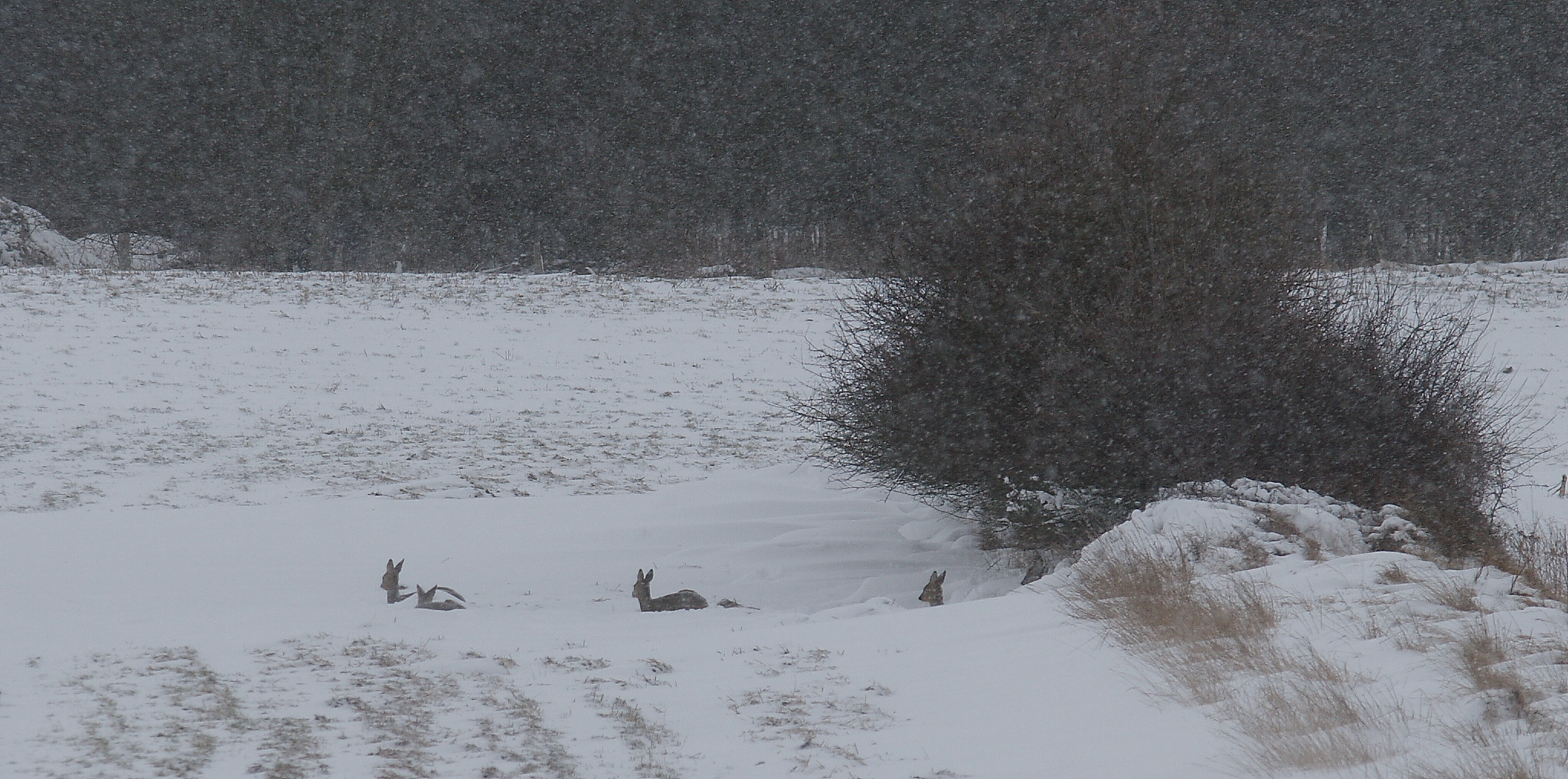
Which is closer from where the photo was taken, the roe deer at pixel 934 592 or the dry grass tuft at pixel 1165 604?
the dry grass tuft at pixel 1165 604

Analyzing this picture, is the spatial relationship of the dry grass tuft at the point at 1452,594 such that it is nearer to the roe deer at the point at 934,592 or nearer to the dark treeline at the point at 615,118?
the roe deer at the point at 934,592

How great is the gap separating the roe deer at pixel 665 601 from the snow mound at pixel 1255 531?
244cm

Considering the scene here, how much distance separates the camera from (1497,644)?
150 inches

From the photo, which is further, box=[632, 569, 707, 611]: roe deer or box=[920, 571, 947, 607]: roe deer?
box=[920, 571, 947, 607]: roe deer

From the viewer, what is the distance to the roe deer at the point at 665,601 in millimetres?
7074

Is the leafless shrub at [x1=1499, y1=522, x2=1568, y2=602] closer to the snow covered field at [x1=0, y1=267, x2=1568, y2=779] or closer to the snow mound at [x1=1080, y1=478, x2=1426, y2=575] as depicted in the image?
the snow covered field at [x1=0, y1=267, x2=1568, y2=779]

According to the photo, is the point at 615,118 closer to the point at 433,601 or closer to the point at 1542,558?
the point at 433,601

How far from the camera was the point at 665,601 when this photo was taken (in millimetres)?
7105

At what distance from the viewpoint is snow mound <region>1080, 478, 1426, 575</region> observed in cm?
596

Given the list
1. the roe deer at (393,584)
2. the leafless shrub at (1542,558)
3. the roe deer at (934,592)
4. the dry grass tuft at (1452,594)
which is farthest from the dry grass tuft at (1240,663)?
the roe deer at (393,584)

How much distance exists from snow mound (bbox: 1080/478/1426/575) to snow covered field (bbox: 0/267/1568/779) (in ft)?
0.73

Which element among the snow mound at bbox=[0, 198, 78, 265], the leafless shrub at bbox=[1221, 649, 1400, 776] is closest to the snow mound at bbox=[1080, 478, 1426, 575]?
the leafless shrub at bbox=[1221, 649, 1400, 776]

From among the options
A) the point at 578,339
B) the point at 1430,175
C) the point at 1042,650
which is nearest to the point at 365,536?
the point at 1042,650

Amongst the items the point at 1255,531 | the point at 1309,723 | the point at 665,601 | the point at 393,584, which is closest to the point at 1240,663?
the point at 1309,723
